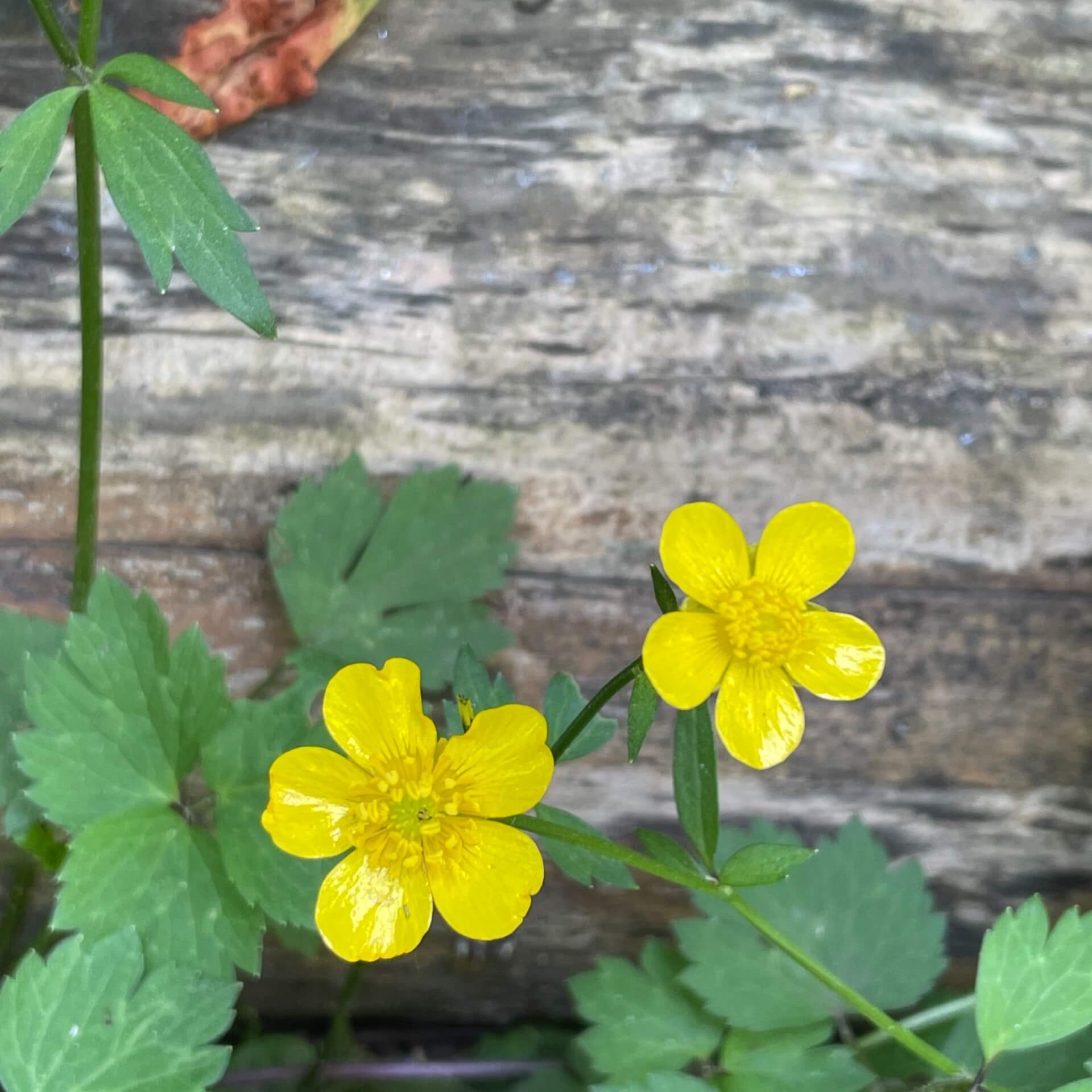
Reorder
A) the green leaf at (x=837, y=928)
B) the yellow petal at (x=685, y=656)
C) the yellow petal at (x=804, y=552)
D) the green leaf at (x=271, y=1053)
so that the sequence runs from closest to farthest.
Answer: the yellow petal at (x=685, y=656)
the yellow petal at (x=804, y=552)
the green leaf at (x=837, y=928)
the green leaf at (x=271, y=1053)

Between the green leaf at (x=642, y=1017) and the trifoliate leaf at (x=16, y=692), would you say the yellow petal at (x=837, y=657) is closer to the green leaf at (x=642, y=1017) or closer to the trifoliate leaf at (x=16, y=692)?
the green leaf at (x=642, y=1017)

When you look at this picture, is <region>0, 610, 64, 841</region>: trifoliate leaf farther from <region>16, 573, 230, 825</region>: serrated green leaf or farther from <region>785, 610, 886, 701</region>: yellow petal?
<region>785, 610, 886, 701</region>: yellow petal

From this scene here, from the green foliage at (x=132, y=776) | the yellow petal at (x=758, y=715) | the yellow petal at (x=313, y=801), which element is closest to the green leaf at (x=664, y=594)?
the yellow petal at (x=758, y=715)

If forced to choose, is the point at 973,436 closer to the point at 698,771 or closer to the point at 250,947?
the point at 698,771

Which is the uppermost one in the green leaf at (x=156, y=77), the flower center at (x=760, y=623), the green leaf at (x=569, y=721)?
the green leaf at (x=156, y=77)

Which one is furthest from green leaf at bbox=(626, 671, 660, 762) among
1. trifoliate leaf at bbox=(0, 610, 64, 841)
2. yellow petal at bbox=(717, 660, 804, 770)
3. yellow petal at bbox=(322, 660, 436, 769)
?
trifoliate leaf at bbox=(0, 610, 64, 841)

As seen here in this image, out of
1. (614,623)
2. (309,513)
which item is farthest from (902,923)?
(309,513)
